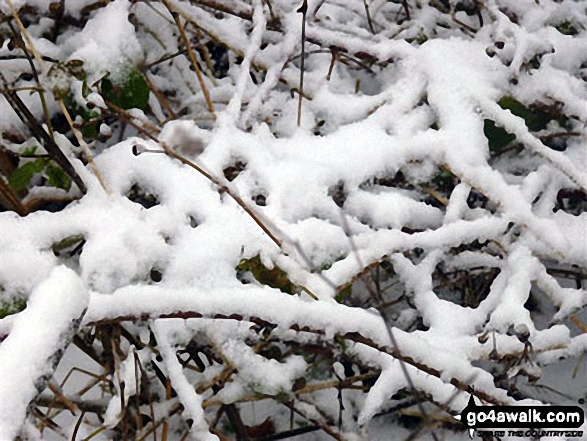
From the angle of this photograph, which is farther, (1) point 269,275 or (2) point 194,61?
(2) point 194,61

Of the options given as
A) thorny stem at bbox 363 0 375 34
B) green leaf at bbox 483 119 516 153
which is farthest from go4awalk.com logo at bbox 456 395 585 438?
thorny stem at bbox 363 0 375 34

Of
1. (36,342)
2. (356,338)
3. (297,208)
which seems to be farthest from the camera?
(297,208)

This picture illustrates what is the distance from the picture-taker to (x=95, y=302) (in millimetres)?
813

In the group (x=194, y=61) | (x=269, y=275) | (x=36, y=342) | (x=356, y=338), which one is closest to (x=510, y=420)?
(x=356, y=338)

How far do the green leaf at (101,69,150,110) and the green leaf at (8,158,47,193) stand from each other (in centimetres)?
17

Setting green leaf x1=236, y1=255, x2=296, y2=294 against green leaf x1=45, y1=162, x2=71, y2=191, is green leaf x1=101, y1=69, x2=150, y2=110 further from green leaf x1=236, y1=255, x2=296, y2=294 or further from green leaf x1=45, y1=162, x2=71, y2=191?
green leaf x1=236, y1=255, x2=296, y2=294

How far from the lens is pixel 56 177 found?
3.77 feet

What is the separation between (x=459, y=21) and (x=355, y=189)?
47 cm

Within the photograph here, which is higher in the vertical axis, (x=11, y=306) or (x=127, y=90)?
(x=127, y=90)

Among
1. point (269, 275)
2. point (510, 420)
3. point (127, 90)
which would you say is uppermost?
point (127, 90)

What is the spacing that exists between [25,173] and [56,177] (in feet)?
0.17

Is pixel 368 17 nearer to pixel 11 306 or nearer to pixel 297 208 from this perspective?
pixel 297 208

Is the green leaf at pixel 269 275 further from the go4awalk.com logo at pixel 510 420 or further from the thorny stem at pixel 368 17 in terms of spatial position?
the thorny stem at pixel 368 17

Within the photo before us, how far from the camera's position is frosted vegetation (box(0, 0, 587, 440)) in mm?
1020
